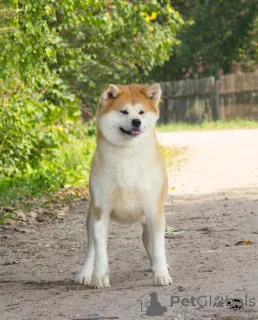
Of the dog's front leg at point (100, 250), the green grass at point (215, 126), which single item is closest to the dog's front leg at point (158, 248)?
the dog's front leg at point (100, 250)

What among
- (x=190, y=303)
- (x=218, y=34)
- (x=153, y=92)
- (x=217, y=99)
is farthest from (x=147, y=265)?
(x=218, y=34)

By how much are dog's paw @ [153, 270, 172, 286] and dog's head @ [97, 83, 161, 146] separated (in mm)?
967

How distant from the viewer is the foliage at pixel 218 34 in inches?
1412

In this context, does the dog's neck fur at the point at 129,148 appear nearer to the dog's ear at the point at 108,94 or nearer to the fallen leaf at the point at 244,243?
the dog's ear at the point at 108,94

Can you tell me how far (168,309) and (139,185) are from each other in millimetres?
1273

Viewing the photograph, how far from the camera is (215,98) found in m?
33.0

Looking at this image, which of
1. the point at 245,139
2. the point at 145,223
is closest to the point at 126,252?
the point at 145,223

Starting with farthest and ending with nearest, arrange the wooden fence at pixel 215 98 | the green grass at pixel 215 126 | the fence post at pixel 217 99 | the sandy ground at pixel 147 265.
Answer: the fence post at pixel 217 99 < the wooden fence at pixel 215 98 < the green grass at pixel 215 126 < the sandy ground at pixel 147 265

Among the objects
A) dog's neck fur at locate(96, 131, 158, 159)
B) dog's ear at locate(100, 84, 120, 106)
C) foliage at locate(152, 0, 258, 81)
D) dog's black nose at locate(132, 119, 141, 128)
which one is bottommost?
dog's neck fur at locate(96, 131, 158, 159)

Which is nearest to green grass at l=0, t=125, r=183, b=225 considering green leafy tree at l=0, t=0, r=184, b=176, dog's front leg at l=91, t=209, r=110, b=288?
green leafy tree at l=0, t=0, r=184, b=176

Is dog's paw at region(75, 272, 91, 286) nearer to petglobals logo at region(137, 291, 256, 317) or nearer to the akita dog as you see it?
the akita dog

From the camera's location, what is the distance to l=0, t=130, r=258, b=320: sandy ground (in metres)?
5.48

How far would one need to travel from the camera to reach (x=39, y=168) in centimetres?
1416

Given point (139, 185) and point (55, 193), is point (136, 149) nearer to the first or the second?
point (139, 185)
